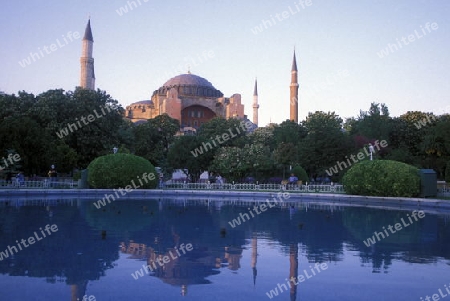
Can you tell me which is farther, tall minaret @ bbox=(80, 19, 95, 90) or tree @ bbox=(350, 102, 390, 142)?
tall minaret @ bbox=(80, 19, 95, 90)

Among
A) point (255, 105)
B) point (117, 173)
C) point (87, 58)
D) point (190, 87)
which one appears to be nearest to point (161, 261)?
point (117, 173)

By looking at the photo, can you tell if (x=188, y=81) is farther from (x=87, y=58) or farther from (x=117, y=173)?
(x=117, y=173)

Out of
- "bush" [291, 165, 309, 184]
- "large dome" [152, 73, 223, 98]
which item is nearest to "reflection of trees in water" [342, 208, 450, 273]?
"bush" [291, 165, 309, 184]

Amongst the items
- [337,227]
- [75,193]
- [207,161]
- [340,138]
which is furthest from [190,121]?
[337,227]

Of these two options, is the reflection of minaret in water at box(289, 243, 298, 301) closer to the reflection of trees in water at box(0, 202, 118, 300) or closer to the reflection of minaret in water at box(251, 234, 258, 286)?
the reflection of minaret in water at box(251, 234, 258, 286)

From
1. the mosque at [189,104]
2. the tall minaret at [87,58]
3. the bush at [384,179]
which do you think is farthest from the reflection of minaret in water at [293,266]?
the mosque at [189,104]

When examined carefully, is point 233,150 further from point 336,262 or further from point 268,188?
point 336,262

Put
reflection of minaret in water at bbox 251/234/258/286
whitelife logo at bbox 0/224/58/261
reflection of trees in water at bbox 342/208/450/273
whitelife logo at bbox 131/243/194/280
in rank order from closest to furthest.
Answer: whitelife logo at bbox 131/243/194/280, reflection of minaret in water at bbox 251/234/258/286, whitelife logo at bbox 0/224/58/261, reflection of trees in water at bbox 342/208/450/273
